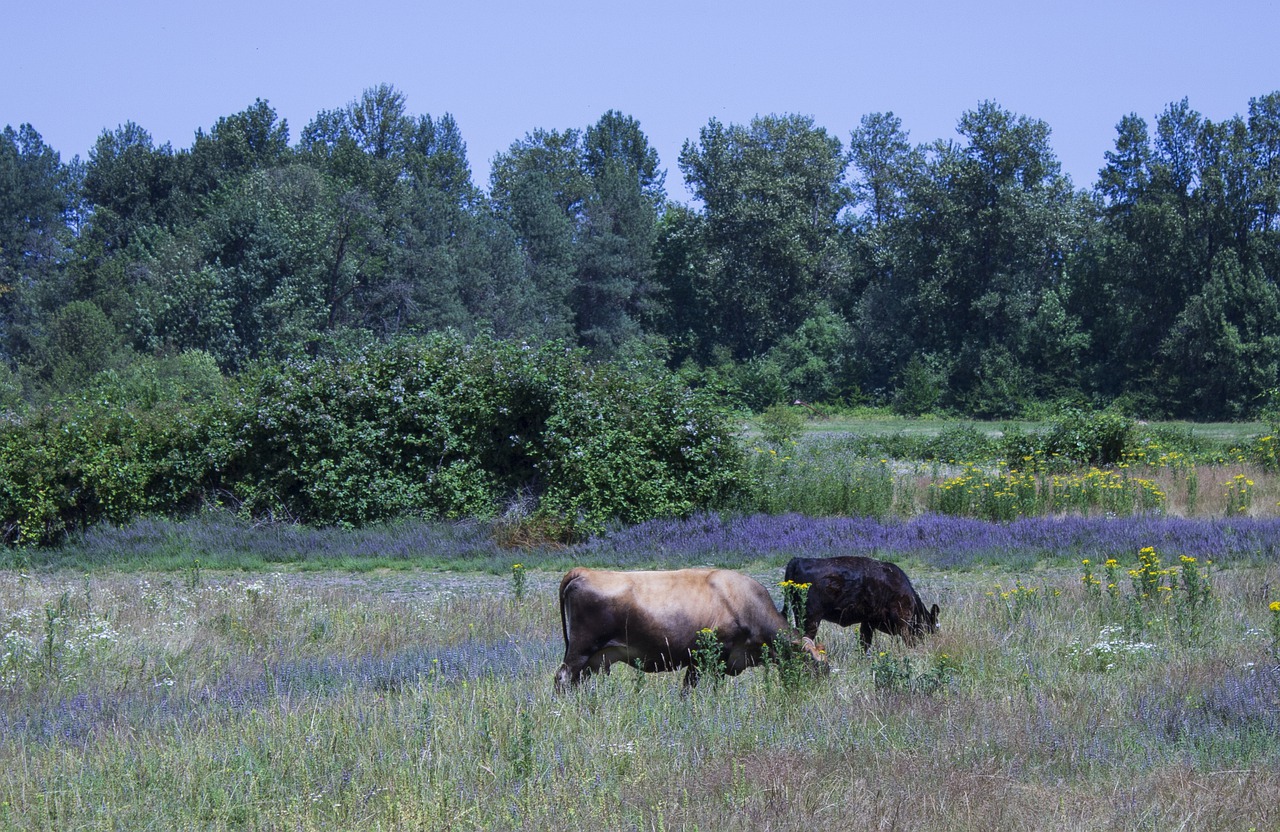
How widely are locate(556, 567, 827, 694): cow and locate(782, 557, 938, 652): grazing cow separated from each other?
4.91ft

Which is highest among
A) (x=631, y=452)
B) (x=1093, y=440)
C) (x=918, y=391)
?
(x=918, y=391)

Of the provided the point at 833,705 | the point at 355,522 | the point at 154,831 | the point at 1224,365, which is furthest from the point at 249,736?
the point at 1224,365

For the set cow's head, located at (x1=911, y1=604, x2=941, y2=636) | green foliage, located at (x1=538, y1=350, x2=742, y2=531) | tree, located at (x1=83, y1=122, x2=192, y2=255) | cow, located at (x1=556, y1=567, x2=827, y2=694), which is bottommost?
cow's head, located at (x1=911, y1=604, x2=941, y2=636)

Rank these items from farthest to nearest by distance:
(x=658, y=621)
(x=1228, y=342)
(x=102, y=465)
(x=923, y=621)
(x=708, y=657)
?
(x=1228, y=342) → (x=102, y=465) → (x=923, y=621) → (x=658, y=621) → (x=708, y=657)

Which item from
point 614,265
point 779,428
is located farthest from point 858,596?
point 614,265

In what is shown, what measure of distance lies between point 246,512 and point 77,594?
6.41 metres

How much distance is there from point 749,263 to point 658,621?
6491cm

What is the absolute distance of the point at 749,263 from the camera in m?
72.1

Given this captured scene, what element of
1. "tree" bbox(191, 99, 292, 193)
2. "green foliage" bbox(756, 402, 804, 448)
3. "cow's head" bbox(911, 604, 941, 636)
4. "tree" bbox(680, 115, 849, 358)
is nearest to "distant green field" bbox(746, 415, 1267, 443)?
"green foliage" bbox(756, 402, 804, 448)

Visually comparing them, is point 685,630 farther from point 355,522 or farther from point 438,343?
point 438,343

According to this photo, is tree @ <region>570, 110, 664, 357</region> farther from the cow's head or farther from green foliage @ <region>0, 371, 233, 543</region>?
the cow's head

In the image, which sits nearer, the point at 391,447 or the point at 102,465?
the point at 102,465

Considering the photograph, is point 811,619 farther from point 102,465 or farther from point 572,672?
point 102,465

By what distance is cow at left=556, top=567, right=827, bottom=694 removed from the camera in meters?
8.35
